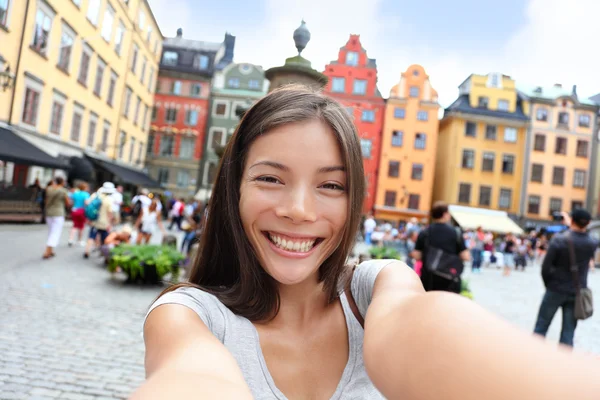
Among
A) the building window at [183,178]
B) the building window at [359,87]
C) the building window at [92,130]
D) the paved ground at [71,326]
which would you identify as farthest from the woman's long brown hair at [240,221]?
the building window at [183,178]

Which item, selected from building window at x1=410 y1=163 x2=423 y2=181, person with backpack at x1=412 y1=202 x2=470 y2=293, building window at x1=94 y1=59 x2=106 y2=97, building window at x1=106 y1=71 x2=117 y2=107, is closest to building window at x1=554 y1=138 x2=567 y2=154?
building window at x1=410 y1=163 x2=423 y2=181

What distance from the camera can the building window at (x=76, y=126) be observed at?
17.8 metres

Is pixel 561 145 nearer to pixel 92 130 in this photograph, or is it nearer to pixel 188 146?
pixel 188 146

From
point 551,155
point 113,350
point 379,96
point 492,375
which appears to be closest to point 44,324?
point 113,350

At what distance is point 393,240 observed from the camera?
838 inches

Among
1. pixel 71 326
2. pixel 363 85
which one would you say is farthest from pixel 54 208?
pixel 363 85

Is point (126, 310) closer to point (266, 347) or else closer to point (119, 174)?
point (266, 347)

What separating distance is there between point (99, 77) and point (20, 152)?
583 cm

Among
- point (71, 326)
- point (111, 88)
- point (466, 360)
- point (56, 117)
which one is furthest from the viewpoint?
point (111, 88)

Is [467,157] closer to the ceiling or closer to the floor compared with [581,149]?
closer to the floor

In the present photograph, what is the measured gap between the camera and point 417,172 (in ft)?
105

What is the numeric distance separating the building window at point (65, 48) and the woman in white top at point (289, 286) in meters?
12.1

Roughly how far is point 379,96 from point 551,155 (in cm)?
1328

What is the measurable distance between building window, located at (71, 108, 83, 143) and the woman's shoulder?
18.9 m
